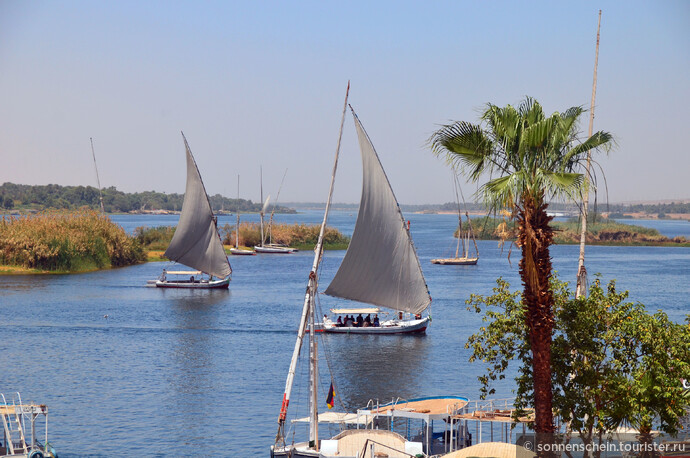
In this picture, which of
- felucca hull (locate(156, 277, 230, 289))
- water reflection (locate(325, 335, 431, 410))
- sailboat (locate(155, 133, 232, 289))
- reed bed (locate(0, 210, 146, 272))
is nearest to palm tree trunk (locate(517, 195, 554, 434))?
water reflection (locate(325, 335, 431, 410))

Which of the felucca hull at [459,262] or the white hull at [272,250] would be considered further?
the white hull at [272,250]

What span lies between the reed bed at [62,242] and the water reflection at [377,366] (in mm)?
52669

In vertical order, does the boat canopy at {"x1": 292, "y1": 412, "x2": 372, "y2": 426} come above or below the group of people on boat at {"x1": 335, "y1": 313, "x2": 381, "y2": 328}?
above

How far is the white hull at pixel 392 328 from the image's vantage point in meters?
63.7

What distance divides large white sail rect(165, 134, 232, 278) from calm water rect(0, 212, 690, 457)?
4008 mm

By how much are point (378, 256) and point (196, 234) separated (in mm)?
42401

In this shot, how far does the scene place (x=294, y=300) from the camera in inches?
3314

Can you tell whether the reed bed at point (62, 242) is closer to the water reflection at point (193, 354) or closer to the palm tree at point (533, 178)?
the water reflection at point (193, 354)

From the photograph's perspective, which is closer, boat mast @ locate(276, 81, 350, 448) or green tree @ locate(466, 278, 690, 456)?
green tree @ locate(466, 278, 690, 456)

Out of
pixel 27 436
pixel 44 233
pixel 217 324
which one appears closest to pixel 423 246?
pixel 44 233

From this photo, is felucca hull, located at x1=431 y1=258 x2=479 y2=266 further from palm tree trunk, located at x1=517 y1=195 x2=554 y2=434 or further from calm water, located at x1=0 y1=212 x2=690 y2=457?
palm tree trunk, located at x1=517 y1=195 x2=554 y2=434

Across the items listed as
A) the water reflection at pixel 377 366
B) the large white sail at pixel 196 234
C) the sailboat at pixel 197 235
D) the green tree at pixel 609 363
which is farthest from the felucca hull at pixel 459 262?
the green tree at pixel 609 363

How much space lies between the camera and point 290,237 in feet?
520

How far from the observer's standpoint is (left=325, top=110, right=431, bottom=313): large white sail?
46.9 meters
